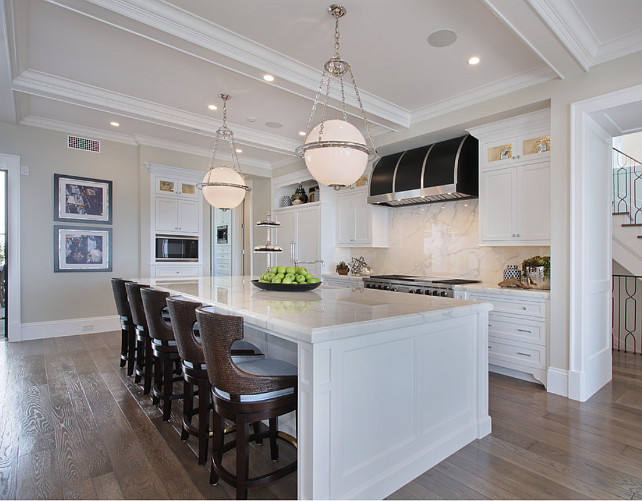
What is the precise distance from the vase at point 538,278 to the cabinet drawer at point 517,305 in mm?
235

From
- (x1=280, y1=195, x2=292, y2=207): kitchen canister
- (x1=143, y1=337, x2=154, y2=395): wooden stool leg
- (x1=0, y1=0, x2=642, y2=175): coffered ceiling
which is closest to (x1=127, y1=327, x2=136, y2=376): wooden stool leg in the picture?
(x1=143, y1=337, x2=154, y2=395): wooden stool leg

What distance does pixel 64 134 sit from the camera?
511 centimetres

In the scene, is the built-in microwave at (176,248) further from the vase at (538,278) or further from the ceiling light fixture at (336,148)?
the vase at (538,278)

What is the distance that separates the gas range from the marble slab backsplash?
0.32 metres

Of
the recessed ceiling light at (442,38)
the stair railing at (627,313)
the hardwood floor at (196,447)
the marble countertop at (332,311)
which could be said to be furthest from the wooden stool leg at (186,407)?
the stair railing at (627,313)

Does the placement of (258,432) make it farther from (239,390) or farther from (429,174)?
(429,174)

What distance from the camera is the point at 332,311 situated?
6.39 ft

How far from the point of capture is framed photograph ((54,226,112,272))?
507 centimetres

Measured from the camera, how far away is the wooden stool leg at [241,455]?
1.65 metres

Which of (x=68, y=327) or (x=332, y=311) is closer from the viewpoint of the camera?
(x=332, y=311)

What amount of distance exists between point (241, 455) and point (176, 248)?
4.82 metres

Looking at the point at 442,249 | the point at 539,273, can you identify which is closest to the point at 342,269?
the point at 442,249

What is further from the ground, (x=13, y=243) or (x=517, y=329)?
(x=13, y=243)

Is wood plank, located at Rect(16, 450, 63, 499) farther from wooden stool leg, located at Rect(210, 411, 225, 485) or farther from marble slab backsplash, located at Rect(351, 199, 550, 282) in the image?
marble slab backsplash, located at Rect(351, 199, 550, 282)
